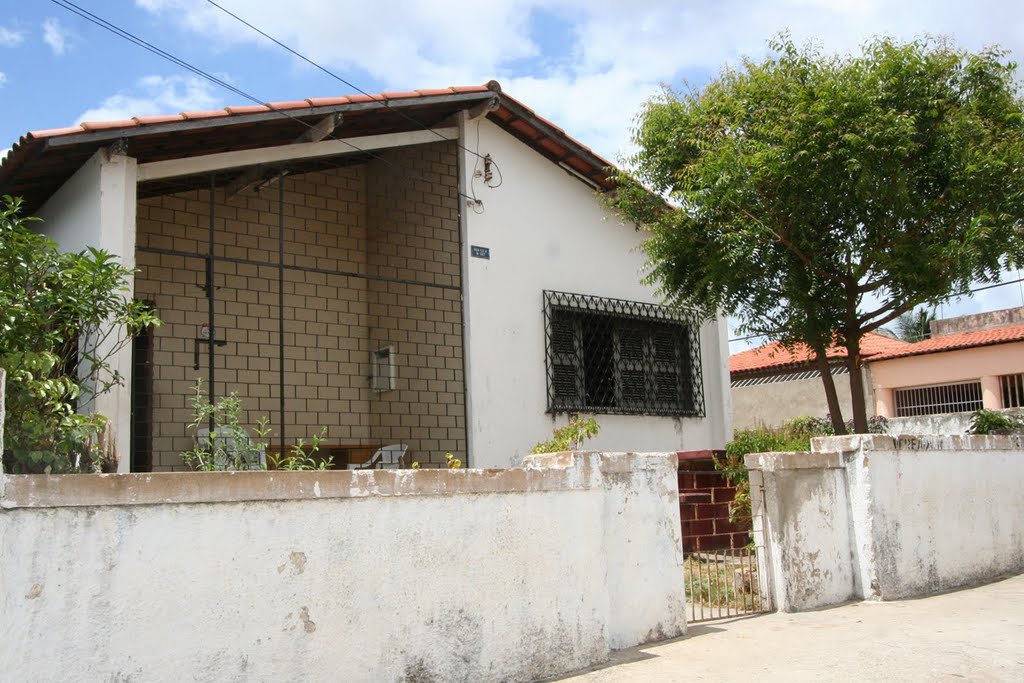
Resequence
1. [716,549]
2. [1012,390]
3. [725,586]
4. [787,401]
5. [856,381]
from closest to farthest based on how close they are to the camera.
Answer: [725,586], [716,549], [856,381], [1012,390], [787,401]

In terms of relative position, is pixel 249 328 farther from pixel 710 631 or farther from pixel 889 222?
pixel 889 222

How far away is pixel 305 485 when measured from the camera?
182 inches

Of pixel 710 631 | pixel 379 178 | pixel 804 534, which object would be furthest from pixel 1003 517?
pixel 379 178

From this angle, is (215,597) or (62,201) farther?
(62,201)

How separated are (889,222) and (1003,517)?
3048mm

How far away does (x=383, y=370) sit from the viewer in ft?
34.7

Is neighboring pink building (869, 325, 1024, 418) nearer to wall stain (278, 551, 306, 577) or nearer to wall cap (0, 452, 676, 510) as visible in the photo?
wall cap (0, 452, 676, 510)

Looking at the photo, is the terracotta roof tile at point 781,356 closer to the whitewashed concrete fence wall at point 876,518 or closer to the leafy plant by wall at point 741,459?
the leafy plant by wall at point 741,459

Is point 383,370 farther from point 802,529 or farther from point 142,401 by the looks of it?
point 802,529

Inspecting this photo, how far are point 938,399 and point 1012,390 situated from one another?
60.6 inches

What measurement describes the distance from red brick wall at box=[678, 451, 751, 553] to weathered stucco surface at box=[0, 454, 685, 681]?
201cm

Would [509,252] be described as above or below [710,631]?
above

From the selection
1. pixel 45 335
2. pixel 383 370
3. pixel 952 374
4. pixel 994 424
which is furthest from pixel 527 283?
pixel 952 374

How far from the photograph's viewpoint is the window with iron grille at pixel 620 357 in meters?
10.1
